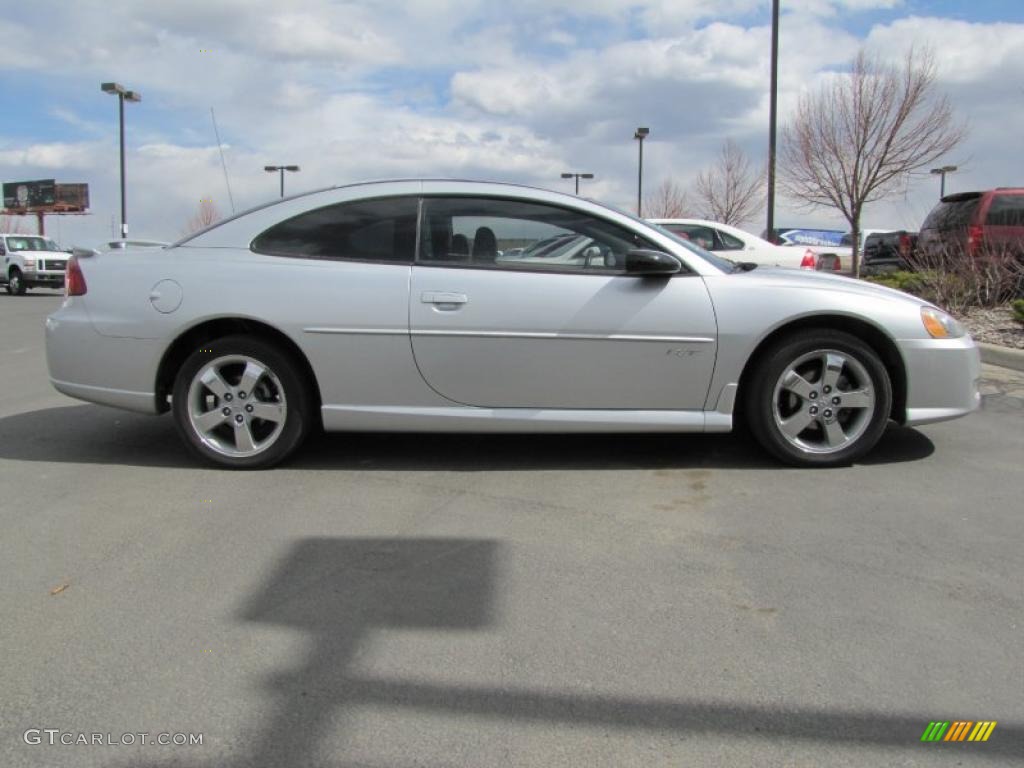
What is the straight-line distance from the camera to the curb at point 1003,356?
25.9 feet

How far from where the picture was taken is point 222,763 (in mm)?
2121

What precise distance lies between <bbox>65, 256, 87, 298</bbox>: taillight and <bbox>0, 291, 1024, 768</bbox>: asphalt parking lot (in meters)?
0.97

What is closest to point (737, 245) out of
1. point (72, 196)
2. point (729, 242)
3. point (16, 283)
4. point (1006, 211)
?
point (729, 242)

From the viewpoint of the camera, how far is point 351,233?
15.0 ft

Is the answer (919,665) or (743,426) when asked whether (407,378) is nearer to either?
(743,426)

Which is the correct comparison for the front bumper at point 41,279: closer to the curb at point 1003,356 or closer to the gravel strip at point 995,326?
the gravel strip at point 995,326

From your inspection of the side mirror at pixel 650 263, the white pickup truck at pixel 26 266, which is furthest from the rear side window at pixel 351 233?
the white pickup truck at pixel 26 266

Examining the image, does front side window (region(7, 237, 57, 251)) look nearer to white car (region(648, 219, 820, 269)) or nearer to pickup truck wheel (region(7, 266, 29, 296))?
pickup truck wheel (region(7, 266, 29, 296))

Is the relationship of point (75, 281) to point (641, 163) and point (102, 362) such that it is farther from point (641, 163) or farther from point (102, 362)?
point (641, 163)

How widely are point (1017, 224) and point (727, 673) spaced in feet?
36.2

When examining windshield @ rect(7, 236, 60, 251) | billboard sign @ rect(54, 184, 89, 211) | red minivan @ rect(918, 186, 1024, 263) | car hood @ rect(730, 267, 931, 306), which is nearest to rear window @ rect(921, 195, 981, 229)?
red minivan @ rect(918, 186, 1024, 263)

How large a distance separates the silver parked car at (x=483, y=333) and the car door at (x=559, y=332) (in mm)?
11

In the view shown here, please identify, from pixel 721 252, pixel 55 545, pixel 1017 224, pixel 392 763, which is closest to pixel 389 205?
pixel 55 545

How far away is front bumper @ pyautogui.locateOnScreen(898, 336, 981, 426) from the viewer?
448cm
